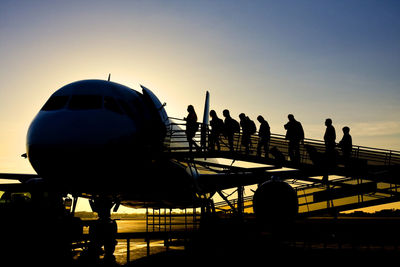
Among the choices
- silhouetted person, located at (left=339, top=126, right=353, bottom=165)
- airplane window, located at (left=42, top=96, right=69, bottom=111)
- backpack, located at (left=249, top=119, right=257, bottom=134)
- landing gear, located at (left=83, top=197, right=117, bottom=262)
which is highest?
backpack, located at (left=249, top=119, right=257, bottom=134)

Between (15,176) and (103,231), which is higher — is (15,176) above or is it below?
above

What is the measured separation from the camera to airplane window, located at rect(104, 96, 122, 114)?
386 inches

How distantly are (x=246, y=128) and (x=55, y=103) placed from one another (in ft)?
25.3

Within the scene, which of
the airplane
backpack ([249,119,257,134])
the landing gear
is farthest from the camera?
backpack ([249,119,257,134])

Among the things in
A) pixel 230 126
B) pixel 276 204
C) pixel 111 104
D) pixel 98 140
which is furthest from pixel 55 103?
pixel 276 204

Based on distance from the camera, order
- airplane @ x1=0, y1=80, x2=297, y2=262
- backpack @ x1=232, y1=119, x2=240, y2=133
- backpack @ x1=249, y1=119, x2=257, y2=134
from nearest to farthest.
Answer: airplane @ x1=0, y1=80, x2=297, y2=262
backpack @ x1=232, y1=119, x2=240, y2=133
backpack @ x1=249, y1=119, x2=257, y2=134

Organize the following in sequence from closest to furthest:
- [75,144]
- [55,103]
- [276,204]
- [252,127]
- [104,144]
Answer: [75,144]
[104,144]
[55,103]
[276,204]
[252,127]

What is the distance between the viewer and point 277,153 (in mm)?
14680

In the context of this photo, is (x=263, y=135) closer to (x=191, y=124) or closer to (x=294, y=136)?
(x=294, y=136)

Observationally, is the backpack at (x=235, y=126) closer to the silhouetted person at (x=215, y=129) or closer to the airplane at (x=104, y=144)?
the silhouetted person at (x=215, y=129)

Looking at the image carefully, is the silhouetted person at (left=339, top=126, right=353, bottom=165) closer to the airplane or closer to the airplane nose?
the airplane

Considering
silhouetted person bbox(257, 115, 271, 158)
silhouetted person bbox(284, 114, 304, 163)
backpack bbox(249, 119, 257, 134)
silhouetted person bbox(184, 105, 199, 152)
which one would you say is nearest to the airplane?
silhouetted person bbox(184, 105, 199, 152)

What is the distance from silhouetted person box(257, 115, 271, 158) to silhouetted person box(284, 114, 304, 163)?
732mm

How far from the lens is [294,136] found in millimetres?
14523
